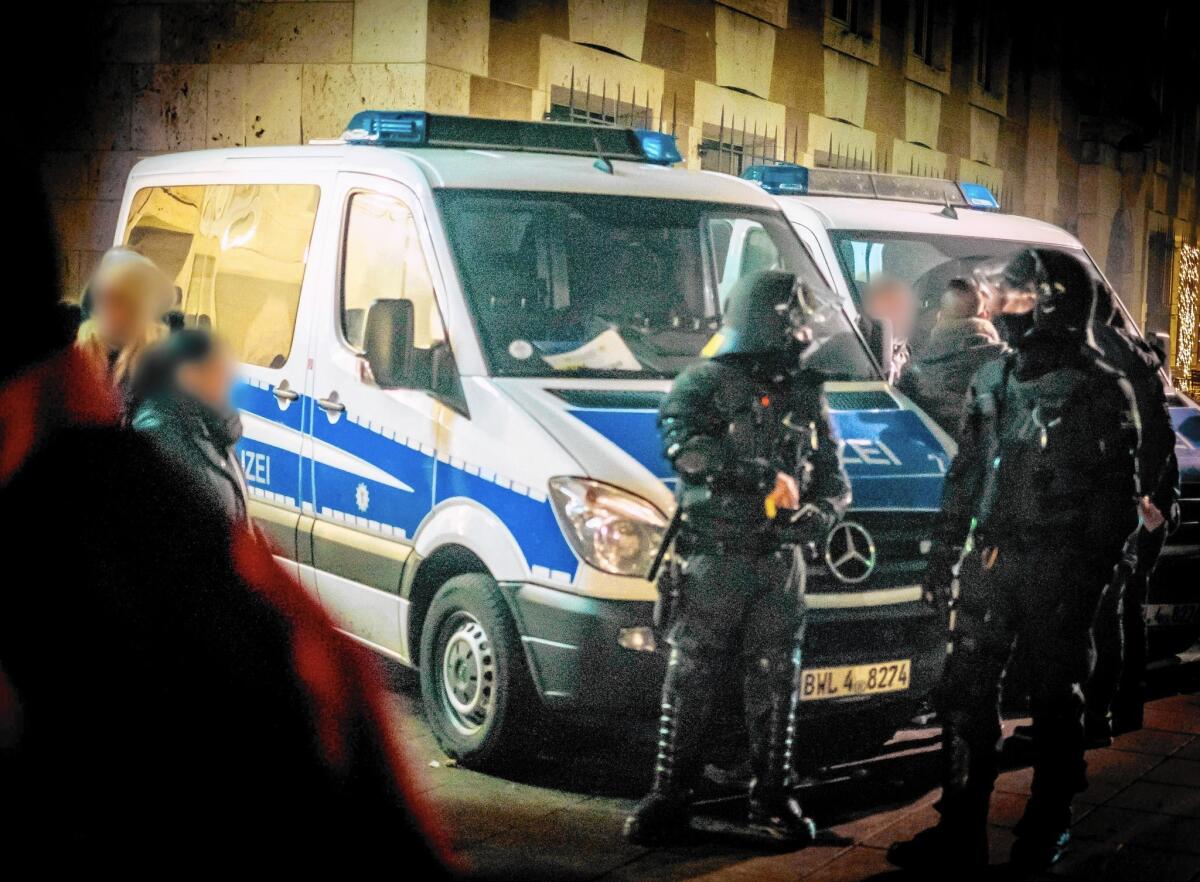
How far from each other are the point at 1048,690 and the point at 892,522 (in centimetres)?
90

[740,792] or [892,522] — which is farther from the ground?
[892,522]

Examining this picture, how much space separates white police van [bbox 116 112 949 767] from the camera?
563 centimetres

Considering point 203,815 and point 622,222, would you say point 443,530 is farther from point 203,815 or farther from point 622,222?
point 203,815

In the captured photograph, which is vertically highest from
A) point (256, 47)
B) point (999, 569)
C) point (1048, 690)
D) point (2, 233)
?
point (256, 47)

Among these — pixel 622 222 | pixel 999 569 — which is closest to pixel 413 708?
pixel 622 222

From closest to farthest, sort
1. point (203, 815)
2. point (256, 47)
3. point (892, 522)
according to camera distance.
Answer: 1. point (203, 815)
2. point (892, 522)
3. point (256, 47)

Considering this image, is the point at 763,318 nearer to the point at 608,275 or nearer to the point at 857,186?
the point at 608,275

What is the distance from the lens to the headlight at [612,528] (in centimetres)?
553

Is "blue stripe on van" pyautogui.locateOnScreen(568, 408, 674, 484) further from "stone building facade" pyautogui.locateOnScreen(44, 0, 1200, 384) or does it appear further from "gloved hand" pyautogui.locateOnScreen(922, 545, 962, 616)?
"stone building facade" pyautogui.locateOnScreen(44, 0, 1200, 384)

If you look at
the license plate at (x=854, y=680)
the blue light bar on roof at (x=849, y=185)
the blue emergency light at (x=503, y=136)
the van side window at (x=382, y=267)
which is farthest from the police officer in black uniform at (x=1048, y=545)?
the blue light bar on roof at (x=849, y=185)

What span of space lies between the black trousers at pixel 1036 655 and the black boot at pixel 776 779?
1.48ft

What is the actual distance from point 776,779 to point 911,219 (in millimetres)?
4088

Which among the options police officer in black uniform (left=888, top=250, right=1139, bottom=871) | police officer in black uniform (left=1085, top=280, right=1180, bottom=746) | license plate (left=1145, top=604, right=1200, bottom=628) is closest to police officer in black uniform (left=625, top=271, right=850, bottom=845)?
police officer in black uniform (left=888, top=250, right=1139, bottom=871)

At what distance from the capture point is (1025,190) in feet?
77.4
